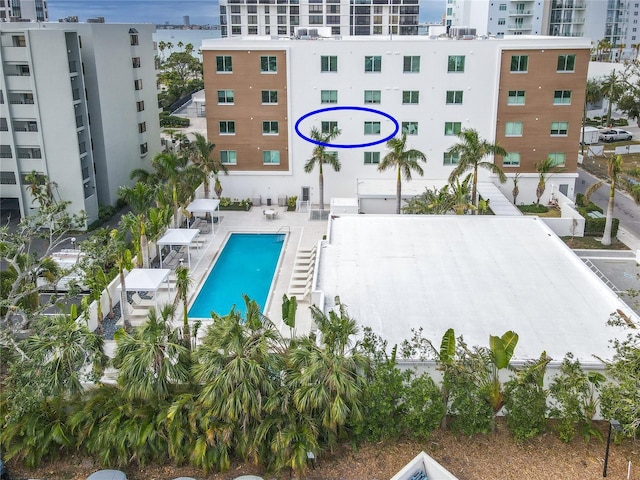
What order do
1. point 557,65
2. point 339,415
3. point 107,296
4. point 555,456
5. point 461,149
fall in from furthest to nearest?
point 557,65 → point 461,149 → point 107,296 → point 555,456 → point 339,415

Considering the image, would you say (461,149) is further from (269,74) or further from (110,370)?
(110,370)

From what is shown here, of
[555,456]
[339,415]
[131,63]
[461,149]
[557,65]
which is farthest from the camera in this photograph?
[131,63]

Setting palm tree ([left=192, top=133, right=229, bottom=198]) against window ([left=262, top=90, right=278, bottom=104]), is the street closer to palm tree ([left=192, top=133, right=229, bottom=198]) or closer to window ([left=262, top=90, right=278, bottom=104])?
window ([left=262, top=90, right=278, bottom=104])

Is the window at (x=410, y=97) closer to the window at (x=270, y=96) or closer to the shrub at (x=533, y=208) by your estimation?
the window at (x=270, y=96)

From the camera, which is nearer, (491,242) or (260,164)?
(491,242)

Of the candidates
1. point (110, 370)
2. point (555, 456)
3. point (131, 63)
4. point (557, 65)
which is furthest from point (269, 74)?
point (555, 456)
